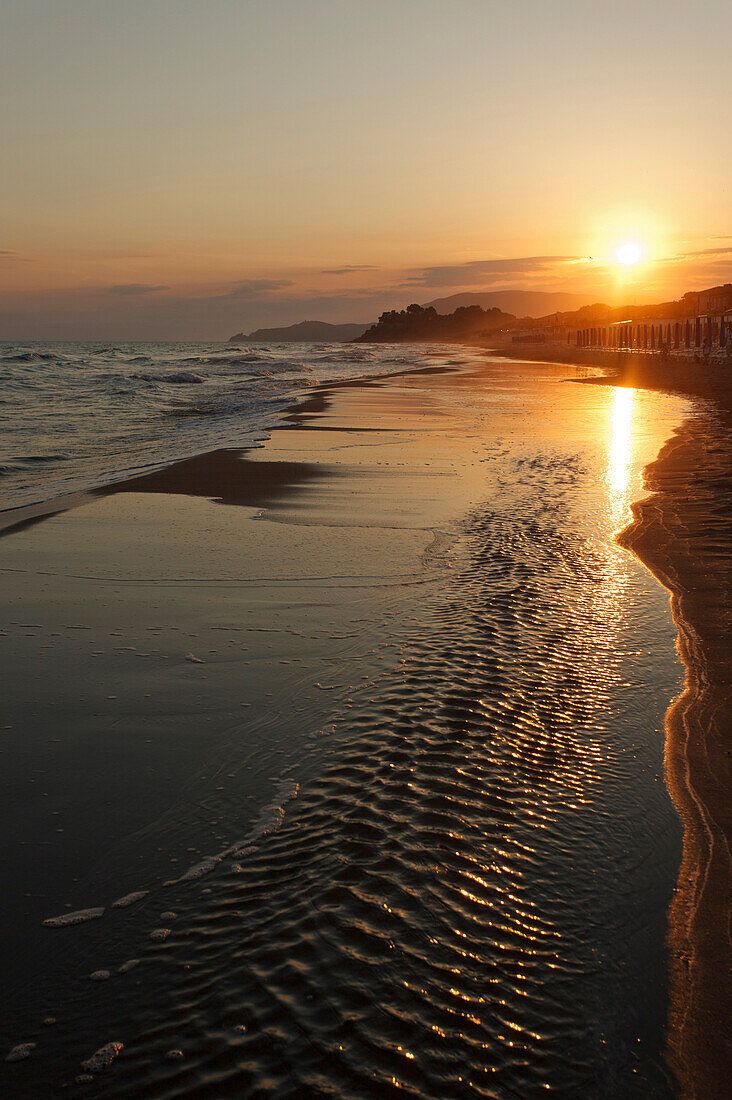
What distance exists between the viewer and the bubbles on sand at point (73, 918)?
276cm

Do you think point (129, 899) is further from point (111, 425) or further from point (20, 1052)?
point (111, 425)

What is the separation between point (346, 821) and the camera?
3307 mm

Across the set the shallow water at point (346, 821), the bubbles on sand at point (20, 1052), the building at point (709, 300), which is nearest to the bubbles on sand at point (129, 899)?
the shallow water at point (346, 821)

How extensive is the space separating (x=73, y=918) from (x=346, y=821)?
3.59 ft

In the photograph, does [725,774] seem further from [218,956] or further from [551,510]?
[551,510]

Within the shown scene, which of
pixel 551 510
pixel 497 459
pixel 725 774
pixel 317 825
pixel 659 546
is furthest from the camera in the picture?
pixel 497 459

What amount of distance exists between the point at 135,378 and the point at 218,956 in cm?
4524

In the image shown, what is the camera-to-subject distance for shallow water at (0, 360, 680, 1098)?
2.29 meters

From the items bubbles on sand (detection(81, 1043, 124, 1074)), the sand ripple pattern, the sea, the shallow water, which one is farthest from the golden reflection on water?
bubbles on sand (detection(81, 1043, 124, 1074))

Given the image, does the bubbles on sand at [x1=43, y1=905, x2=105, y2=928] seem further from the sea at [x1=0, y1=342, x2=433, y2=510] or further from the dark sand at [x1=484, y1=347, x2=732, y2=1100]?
the sea at [x1=0, y1=342, x2=433, y2=510]

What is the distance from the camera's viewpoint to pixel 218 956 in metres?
2.59

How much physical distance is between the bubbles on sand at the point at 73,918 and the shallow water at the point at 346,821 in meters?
0.05

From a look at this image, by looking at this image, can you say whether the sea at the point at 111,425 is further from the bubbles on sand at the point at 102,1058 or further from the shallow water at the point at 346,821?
the bubbles on sand at the point at 102,1058

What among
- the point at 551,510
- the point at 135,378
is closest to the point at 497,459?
the point at 551,510
